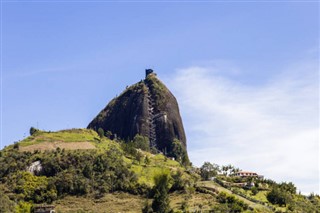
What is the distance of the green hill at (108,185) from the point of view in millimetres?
120062

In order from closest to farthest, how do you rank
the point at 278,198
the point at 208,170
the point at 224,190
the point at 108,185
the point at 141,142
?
the point at 108,185
the point at 278,198
the point at 224,190
the point at 208,170
the point at 141,142

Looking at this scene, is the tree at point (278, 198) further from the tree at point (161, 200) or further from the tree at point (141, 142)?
the tree at point (141, 142)

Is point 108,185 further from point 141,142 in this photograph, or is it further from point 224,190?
point 141,142

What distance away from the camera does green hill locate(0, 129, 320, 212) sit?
120 meters

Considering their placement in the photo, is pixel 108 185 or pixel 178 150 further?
pixel 178 150

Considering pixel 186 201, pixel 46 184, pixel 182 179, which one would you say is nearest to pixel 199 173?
pixel 182 179

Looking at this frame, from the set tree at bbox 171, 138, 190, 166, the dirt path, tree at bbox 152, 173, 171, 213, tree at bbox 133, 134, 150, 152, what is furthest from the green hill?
tree at bbox 171, 138, 190, 166

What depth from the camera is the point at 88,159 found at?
138 metres

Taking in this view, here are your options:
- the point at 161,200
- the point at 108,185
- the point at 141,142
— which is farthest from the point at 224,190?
the point at 141,142

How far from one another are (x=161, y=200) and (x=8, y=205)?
27.5 meters

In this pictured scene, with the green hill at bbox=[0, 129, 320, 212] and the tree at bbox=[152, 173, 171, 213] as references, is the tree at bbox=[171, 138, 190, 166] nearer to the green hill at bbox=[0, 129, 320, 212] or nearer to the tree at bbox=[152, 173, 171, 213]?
the green hill at bbox=[0, 129, 320, 212]

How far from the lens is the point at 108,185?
130000 millimetres

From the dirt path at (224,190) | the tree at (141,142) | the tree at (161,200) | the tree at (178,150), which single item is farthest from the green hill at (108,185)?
the tree at (178,150)

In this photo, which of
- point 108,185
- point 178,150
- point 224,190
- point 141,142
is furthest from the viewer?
point 178,150
